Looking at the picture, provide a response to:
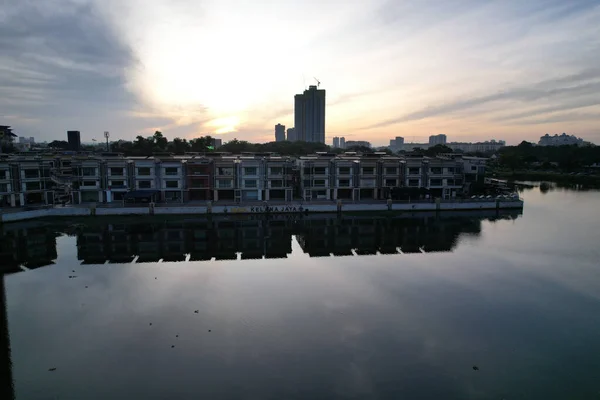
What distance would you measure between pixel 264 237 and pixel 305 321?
20.7 metres

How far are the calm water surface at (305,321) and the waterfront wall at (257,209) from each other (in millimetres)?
9622

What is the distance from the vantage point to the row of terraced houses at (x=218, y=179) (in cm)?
5391

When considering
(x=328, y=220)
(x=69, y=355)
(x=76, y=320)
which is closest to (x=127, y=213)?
(x=328, y=220)

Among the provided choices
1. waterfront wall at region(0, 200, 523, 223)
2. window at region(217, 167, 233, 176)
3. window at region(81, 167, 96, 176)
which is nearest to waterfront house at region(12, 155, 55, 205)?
window at region(81, 167, 96, 176)

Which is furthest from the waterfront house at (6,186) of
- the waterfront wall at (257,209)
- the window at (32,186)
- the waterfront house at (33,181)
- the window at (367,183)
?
the window at (367,183)

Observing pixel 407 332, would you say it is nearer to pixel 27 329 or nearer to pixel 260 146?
pixel 27 329

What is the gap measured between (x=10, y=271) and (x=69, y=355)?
679 inches

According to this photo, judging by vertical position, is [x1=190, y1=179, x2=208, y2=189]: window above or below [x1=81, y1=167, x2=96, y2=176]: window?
below

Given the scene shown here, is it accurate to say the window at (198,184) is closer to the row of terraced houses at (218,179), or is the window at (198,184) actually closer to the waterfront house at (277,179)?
the row of terraced houses at (218,179)

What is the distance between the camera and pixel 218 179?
57.0 meters

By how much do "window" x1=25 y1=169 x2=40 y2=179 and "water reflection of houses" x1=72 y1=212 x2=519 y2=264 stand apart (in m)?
16.0

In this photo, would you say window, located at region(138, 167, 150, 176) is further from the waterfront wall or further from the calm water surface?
the calm water surface

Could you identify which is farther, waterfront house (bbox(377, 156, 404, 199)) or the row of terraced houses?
waterfront house (bbox(377, 156, 404, 199))

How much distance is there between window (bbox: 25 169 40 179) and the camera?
5258 cm
